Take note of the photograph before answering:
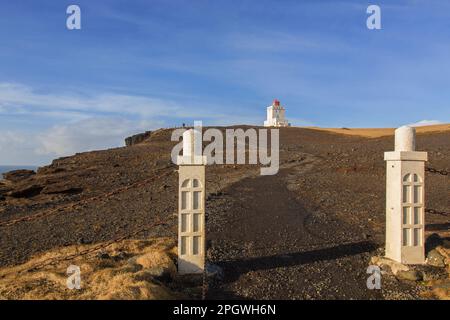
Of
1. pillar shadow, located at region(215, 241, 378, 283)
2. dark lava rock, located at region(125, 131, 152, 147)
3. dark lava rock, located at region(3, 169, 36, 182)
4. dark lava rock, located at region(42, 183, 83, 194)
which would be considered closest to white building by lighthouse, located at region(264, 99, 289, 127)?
dark lava rock, located at region(125, 131, 152, 147)

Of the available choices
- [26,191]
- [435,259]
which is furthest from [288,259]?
[26,191]

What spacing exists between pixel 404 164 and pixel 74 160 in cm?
2364

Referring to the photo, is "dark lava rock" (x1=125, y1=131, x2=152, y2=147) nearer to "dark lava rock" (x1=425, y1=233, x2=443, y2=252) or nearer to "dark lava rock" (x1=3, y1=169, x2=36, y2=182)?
"dark lava rock" (x1=3, y1=169, x2=36, y2=182)

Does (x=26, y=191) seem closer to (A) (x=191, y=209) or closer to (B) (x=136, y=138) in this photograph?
(A) (x=191, y=209)

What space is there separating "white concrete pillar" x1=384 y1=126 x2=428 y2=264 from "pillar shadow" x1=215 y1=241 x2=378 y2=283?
4.40 ft

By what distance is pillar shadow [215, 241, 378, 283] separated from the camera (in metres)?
8.46

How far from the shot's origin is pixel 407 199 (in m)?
8.45

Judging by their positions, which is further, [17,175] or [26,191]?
[17,175]

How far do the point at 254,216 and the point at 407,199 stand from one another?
17.9 ft

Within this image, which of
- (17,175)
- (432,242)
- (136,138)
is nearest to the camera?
(432,242)

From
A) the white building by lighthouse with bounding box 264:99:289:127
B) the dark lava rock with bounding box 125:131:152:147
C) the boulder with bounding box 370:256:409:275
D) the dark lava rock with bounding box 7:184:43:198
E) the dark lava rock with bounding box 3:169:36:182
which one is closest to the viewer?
the boulder with bounding box 370:256:409:275

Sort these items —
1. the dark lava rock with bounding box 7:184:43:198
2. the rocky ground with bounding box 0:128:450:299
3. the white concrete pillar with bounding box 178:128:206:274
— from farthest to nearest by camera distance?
1. the dark lava rock with bounding box 7:184:43:198
2. the rocky ground with bounding box 0:128:450:299
3. the white concrete pillar with bounding box 178:128:206:274

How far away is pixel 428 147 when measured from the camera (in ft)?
95.6

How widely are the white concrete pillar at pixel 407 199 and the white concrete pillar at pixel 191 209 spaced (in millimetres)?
3729
